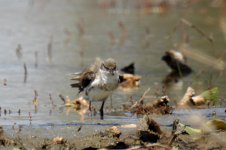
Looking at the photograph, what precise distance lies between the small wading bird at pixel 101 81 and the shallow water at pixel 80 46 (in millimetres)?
397

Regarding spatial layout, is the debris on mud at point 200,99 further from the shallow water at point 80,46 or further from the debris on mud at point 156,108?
the debris on mud at point 156,108

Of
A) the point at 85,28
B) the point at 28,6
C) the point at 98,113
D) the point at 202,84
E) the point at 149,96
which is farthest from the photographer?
the point at 28,6

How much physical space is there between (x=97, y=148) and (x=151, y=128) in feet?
1.95

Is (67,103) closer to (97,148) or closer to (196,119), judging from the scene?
(97,148)

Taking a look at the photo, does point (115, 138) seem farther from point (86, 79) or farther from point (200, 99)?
point (200, 99)

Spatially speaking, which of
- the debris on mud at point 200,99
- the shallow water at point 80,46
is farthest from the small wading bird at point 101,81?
the debris on mud at point 200,99

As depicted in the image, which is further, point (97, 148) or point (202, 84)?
point (202, 84)

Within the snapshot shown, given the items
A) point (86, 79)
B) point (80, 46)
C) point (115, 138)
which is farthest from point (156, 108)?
point (80, 46)

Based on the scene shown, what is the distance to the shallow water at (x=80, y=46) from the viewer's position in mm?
9586

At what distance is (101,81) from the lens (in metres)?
8.80

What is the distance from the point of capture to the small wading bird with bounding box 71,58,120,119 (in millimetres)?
8711

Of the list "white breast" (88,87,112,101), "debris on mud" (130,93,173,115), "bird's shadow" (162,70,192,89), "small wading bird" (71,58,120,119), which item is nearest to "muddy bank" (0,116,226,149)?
"debris on mud" (130,93,173,115)

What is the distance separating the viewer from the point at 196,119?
493 cm

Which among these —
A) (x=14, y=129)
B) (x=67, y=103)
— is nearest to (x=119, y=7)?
(x=67, y=103)
